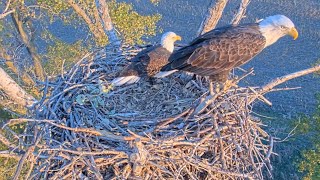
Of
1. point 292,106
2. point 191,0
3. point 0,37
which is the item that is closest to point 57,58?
point 0,37

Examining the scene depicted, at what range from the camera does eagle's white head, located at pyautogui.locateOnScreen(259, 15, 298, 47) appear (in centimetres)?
466

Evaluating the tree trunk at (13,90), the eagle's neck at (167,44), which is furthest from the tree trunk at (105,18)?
the tree trunk at (13,90)

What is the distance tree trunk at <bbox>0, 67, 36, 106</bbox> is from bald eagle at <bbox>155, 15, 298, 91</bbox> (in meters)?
1.93

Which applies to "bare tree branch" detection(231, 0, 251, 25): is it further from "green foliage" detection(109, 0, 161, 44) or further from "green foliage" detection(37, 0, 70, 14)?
"green foliage" detection(37, 0, 70, 14)

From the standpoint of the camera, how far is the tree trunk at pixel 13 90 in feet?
17.7

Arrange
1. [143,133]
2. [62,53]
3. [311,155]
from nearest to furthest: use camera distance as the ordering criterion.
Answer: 1. [143,133]
2. [311,155]
3. [62,53]

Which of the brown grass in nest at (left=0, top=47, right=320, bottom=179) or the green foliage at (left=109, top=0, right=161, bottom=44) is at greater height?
the green foliage at (left=109, top=0, right=161, bottom=44)

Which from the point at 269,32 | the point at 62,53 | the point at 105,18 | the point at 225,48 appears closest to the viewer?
the point at 225,48

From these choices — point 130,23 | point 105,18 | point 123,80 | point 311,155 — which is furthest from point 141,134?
point 311,155

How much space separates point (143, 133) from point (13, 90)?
7.62ft

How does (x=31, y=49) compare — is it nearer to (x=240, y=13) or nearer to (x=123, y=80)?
(x=123, y=80)

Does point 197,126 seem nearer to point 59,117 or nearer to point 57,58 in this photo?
point 59,117

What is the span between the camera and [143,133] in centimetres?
387

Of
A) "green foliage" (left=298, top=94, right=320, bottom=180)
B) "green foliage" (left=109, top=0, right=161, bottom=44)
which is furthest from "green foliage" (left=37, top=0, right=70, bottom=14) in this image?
"green foliage" (left=298, top=94, right=320, bottom=180)
